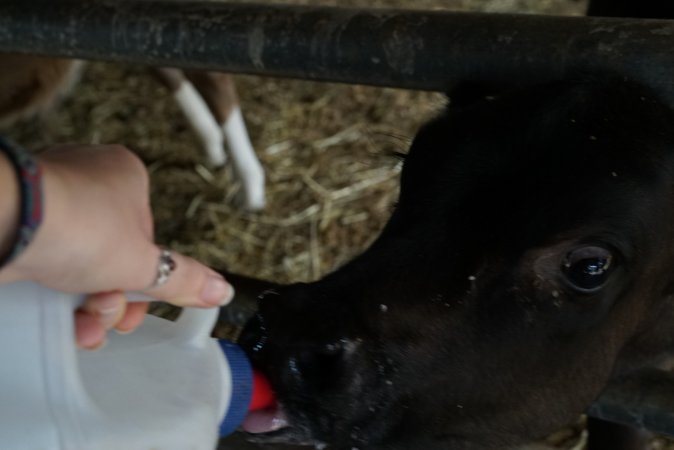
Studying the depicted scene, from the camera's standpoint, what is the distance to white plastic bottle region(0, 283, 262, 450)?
29.0 inches

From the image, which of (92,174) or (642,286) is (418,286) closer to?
(642,286)

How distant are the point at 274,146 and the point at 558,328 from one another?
79.4 inches

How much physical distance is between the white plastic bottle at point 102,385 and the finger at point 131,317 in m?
0.02

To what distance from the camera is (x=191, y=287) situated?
81 centimetres

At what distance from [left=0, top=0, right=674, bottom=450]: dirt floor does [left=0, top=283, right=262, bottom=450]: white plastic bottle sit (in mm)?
1666

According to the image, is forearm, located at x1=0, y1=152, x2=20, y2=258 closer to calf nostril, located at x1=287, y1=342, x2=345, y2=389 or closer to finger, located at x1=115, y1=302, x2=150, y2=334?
finger, located at x1=115, y1=302, x2=150, y2=334

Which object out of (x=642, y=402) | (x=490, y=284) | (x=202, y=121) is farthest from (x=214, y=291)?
(x=202, y=121)

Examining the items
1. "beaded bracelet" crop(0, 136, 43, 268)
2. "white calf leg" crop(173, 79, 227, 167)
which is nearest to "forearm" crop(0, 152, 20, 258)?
"beaded bracelet" crop(0, 136, 43, 268)

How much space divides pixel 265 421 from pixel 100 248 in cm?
38

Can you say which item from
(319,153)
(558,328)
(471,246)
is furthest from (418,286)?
(319,153)

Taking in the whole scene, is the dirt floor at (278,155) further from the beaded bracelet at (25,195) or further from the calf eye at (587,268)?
the beaded bracelet at (25,195)

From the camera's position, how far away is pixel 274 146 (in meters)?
3.01

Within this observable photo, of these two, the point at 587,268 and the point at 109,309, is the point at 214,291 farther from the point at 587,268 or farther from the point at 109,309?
the point at 587,268

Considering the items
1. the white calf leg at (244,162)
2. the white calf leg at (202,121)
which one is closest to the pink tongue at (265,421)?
the white calf leg at (244,162)
